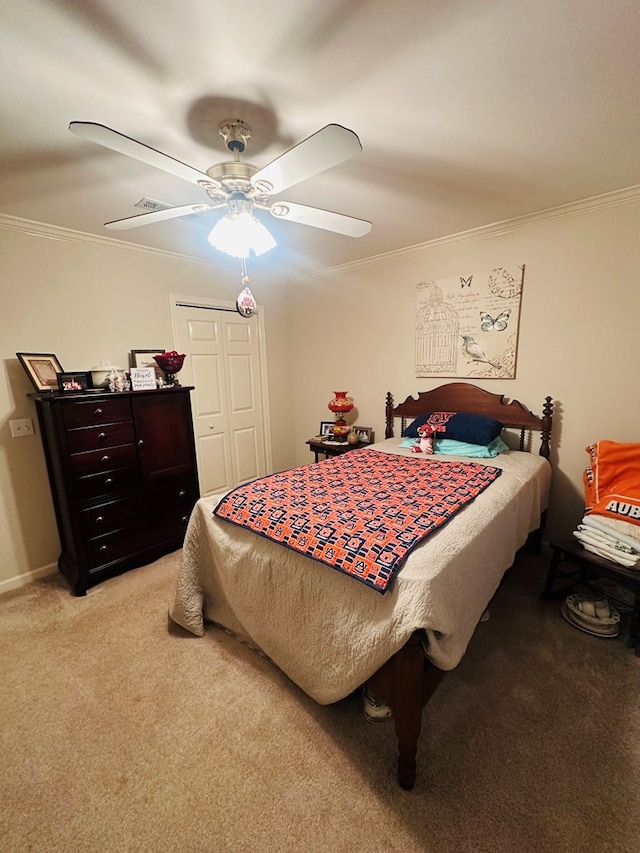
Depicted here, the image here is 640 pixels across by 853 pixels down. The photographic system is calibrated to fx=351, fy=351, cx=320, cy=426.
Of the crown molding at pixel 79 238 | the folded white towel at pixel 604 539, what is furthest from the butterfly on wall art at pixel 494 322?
the crown molding at pixel 79 238

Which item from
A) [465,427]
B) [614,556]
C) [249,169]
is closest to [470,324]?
[465,427]

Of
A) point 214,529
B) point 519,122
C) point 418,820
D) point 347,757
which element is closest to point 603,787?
point 418,820

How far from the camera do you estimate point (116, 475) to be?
Answer: 2.47 metres

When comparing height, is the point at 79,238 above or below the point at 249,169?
above

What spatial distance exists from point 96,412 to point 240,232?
60.6 inches

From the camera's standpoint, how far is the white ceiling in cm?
102

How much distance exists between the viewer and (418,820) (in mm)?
1133

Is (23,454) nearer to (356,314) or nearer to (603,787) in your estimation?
(356,314)

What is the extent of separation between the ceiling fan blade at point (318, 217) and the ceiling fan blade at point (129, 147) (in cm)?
30

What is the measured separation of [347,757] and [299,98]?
249 centimetres

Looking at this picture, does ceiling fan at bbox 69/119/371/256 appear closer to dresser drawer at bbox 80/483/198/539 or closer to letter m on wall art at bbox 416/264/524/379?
letter m on wall art at bbox 416/264/524/379

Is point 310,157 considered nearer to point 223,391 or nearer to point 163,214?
→ point 163,214

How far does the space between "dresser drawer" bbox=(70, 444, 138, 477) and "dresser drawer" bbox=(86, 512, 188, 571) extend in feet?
1.56

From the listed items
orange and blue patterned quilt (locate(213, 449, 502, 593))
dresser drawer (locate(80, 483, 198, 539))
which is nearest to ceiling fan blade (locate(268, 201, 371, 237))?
orange and blue patterned quilt (locate(213, 449, 502, 593))
